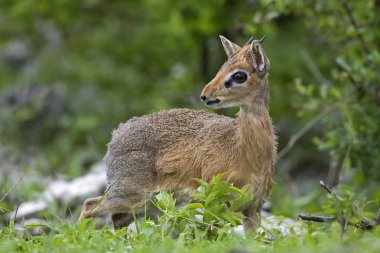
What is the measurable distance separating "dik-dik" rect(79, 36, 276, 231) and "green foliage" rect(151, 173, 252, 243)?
0.48 metres

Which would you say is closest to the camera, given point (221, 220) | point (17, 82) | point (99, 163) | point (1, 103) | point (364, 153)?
point (221, 220)

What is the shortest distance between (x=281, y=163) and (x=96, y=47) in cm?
361

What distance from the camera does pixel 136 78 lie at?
1432cm

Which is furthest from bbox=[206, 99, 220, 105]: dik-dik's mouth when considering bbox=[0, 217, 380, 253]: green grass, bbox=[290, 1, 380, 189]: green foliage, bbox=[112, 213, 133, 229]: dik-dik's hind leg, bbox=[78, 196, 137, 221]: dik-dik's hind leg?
bbox=[290, 1, 380, 189]: green foliage

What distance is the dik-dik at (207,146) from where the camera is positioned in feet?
23.1

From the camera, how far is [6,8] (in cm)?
1321

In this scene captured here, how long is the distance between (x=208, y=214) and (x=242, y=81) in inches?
49.6

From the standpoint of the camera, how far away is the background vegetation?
11.4 m

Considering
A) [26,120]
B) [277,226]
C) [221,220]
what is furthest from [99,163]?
[221,220]

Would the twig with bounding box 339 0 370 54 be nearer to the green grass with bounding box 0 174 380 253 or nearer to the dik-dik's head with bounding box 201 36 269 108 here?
the dik-dik's head with bounding box 201 36 269 108

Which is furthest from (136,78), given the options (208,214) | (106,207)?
(208,214)

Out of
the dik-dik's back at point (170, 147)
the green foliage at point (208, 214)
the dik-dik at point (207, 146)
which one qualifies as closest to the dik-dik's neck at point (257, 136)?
the dik-dik at point (207, 146)

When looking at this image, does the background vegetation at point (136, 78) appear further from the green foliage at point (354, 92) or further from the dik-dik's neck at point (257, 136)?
the dik-dik's neck at point (257, 136)

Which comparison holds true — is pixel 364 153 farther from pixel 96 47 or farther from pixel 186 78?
pixel 96 47
